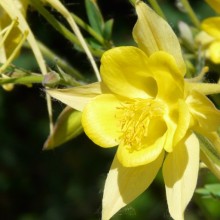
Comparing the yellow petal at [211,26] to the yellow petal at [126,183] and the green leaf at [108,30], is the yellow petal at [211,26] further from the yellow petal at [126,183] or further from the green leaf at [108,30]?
the yellow petal at [126,183]

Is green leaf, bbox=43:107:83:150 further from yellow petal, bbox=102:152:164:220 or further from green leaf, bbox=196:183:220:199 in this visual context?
green leaf, bbox=196:183:220:199

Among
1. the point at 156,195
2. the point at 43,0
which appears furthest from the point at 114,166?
the point at 156,195

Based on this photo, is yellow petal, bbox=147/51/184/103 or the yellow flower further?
the yellow flower

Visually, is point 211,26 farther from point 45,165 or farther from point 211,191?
point 45,165

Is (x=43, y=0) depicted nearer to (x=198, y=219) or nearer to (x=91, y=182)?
(x=198, y=219)

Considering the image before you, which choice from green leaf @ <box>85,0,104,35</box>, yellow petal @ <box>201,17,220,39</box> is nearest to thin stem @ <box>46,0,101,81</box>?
green leaf @ <box>85,0,104,35</box>

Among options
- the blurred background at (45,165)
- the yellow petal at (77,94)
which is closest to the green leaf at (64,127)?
the yellow petal at (77,94)

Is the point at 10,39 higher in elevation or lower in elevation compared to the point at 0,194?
higher
